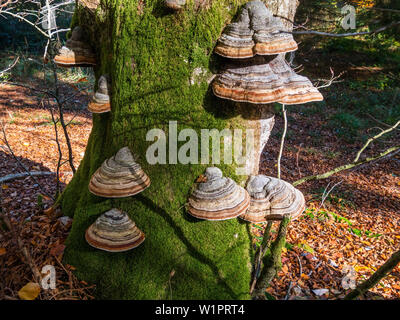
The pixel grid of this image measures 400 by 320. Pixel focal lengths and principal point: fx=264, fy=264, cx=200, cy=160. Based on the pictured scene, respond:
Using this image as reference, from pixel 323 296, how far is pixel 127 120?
3.18m

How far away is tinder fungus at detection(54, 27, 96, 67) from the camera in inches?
122

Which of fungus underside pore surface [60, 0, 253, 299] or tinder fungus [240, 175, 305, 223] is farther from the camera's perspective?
tinder fungus [240, 175, 305, 223]

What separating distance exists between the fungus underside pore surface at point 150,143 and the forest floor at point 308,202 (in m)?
0.61

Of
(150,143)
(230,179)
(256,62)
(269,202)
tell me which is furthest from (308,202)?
(150,143)

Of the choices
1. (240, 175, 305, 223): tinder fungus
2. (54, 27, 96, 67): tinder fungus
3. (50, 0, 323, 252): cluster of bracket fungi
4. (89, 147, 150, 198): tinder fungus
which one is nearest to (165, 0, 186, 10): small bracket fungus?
(50, 0, 323, 252): cluster of bracket fungi

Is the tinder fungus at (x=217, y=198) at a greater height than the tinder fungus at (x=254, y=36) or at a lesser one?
lesser

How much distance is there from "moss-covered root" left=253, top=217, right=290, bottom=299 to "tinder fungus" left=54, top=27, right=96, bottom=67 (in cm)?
289

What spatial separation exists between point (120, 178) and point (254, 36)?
1.72 m

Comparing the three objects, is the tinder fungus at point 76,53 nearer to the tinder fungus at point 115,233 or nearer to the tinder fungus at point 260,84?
the tinder fungus at point 260,84

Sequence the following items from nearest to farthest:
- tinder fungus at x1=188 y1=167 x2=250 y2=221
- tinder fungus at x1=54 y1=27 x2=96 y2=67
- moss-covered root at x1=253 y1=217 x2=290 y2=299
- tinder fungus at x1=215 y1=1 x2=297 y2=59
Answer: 1. tinder fungus at x1=215 y1=1 x2=297 y2=59
2. tinder fungus at x1=188 y1=167 x2=250 y2=221
3. moss-covered root at x1=253 y1=217 x2=290 y2=299
4. tinder fungus at x1=54 y1=27 x2=96 y2=67

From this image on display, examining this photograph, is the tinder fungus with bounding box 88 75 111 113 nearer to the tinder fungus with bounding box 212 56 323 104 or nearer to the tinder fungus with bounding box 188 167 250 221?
the tinder fungus with bounding box 212 56 323 104

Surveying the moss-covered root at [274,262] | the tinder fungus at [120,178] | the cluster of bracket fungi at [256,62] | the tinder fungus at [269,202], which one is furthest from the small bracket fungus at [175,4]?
the moss-covered root at [274,262]

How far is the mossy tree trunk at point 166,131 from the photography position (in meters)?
2.36
